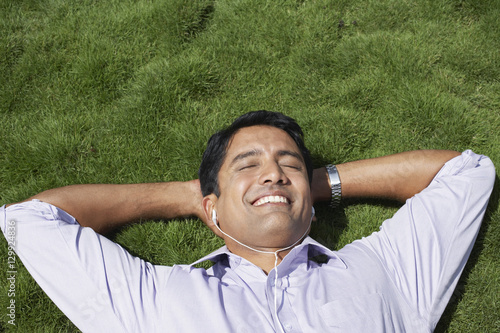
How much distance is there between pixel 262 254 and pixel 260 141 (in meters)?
0.86

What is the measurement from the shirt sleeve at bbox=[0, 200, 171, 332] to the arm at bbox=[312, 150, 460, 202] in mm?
1628

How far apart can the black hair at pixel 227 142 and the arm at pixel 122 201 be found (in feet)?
1.03

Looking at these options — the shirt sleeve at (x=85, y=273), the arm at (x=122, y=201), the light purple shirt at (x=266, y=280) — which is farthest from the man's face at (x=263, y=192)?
the shirt sleeve at (x=85, y=273)

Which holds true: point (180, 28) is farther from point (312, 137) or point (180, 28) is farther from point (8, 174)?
point (8, 174)

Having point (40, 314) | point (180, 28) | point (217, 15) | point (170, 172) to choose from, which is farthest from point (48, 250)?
point (217, 15)

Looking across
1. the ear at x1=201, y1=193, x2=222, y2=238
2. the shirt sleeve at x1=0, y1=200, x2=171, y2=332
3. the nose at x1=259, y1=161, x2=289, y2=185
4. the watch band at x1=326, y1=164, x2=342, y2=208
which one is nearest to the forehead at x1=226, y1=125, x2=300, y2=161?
the nose at x1=259, y1=161, x2=289, y2=185

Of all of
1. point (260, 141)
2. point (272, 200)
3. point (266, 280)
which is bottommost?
point (266, 280)

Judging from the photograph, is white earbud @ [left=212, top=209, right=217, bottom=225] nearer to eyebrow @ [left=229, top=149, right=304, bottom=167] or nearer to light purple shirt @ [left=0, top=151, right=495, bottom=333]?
light purple shirt @ [left=0, top=151, right=495, bottom=333]

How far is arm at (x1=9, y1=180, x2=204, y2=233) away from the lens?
10.7 ft

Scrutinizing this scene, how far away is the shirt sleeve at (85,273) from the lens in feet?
9.12

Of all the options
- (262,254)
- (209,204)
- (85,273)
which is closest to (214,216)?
(209,204)

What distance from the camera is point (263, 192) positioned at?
119 inches

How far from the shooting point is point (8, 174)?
161 inches

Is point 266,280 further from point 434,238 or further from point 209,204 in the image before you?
point 434,238
